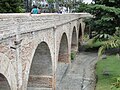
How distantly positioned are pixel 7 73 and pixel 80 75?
15.4 meters

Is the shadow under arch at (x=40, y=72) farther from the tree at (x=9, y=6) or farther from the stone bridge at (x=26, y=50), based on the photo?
the tree at (x=9, y=6)

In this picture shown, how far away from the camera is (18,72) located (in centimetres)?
1034

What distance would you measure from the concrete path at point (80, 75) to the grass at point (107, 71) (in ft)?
2.13

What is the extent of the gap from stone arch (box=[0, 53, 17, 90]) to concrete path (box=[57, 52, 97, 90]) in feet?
35.5

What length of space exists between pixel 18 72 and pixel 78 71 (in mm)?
15437

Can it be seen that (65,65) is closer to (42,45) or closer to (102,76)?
(102,76)

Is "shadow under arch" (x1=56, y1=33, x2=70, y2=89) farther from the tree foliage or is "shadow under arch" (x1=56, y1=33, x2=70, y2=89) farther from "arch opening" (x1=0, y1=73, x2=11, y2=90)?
"arch opening" (x1=0, y1=73, x2=11, y2=90)

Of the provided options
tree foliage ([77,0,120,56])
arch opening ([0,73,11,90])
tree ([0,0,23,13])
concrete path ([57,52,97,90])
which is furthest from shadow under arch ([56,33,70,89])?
arch opening ([0,73,11,90])

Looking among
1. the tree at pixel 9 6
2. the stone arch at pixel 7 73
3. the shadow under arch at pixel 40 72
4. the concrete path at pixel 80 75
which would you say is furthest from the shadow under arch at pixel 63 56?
the stone arch at pixel 7 73

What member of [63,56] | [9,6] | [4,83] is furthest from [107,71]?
[4,83]

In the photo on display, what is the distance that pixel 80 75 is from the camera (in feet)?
79.3

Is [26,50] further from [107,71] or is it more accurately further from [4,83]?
[107,71]

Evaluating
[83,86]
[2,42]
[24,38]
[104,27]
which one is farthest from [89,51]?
[2,42]

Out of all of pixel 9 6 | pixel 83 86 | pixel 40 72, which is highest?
pixel 9 6
